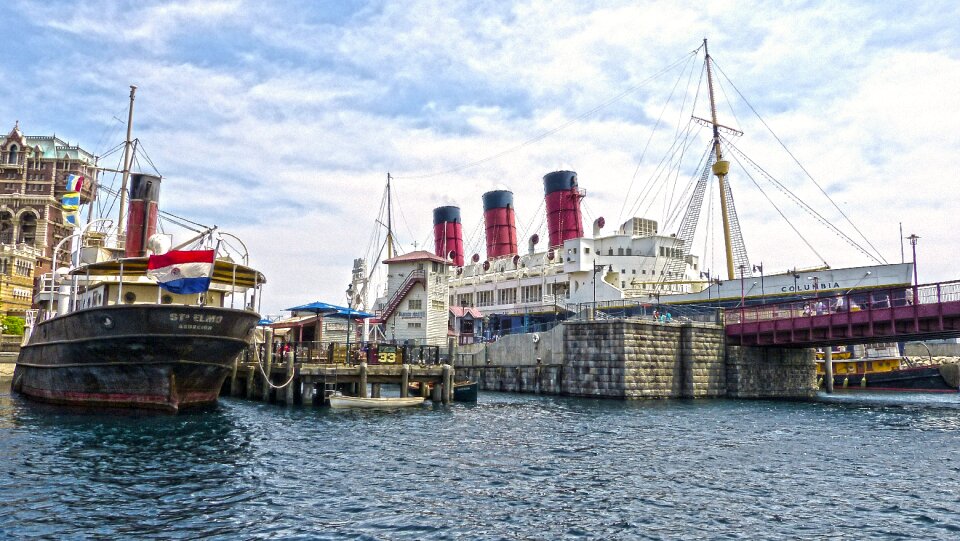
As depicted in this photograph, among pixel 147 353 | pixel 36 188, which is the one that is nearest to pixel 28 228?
pixel 36 188

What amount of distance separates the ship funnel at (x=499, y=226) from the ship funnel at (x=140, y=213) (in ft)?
169

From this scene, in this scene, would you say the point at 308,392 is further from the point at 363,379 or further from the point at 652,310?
the point at 652,310

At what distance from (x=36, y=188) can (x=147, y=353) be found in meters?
87.7

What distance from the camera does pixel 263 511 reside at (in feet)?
44.1

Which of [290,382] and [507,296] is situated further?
[507,296]

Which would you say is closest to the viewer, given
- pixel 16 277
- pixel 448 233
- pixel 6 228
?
pixel 16 277

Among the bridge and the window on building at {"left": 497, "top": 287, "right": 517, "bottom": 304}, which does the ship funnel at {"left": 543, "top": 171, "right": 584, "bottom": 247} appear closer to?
the window on building at {"left": 497, "top": 287, "right": 517, "bottom": 304}

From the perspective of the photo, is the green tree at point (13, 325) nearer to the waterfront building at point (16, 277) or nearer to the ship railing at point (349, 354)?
the waterfront building at point (16, 277)

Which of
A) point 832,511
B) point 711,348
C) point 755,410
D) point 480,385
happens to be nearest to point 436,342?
point 480,385

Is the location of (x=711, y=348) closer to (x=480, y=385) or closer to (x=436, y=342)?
(x=480, y=385)

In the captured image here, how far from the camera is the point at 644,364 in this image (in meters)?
40.8

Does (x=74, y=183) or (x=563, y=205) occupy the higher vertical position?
(x=563, y=205)

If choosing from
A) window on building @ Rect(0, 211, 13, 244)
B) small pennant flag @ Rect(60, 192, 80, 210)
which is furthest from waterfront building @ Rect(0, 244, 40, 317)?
small pennant flag @ Rect(60, 192, 80, 210)

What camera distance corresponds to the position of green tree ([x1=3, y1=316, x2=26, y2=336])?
6397 centimetres
